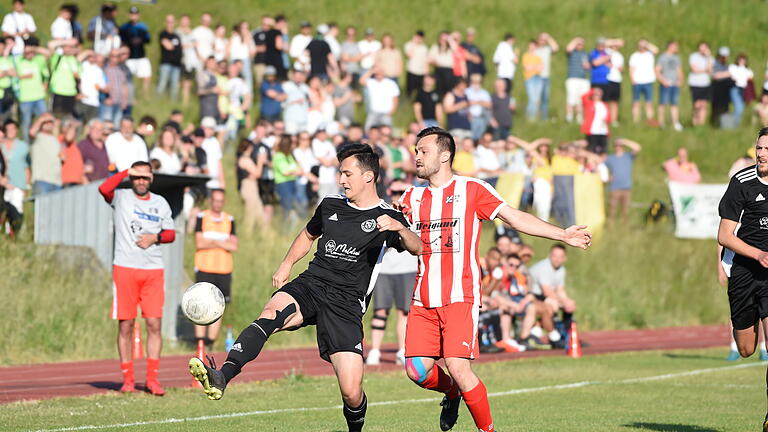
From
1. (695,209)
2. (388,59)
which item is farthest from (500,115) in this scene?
(695,209)

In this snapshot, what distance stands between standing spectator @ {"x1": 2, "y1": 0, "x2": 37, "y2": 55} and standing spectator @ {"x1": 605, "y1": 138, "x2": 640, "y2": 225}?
12333 millimetres

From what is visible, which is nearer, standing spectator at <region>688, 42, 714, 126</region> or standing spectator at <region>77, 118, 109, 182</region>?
standing spectator at <region>77, 118, 109, 182</region>

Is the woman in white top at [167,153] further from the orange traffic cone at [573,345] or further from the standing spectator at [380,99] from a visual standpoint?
the orange traffic cone at [573,345]

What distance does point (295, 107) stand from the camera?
2325 centimetres

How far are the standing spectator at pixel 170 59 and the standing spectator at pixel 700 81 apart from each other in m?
→ 13.1

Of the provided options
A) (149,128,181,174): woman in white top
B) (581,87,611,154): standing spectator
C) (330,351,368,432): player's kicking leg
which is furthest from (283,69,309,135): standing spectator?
(330,351,368,432): player's kicking leg

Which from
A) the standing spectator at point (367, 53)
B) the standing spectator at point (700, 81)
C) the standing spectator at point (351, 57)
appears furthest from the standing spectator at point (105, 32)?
the standing spectator at point (700, 81)

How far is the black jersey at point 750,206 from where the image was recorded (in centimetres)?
959

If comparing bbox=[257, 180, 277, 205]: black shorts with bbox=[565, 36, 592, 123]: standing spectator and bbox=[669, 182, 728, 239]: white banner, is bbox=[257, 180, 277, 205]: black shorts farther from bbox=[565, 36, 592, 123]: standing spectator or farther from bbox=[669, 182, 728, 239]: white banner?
bbox=[565, 36, 592, 123]: standing spectator

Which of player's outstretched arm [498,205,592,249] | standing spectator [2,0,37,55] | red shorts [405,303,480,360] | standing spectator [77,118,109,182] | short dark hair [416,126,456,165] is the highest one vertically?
standing spectator [2,0,37,55]

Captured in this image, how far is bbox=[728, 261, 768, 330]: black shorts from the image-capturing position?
9.55 m

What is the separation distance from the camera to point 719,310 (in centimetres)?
2536

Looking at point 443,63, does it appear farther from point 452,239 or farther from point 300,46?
point 452,239

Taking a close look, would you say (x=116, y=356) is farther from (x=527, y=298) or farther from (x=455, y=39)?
(x=455, y=39)
